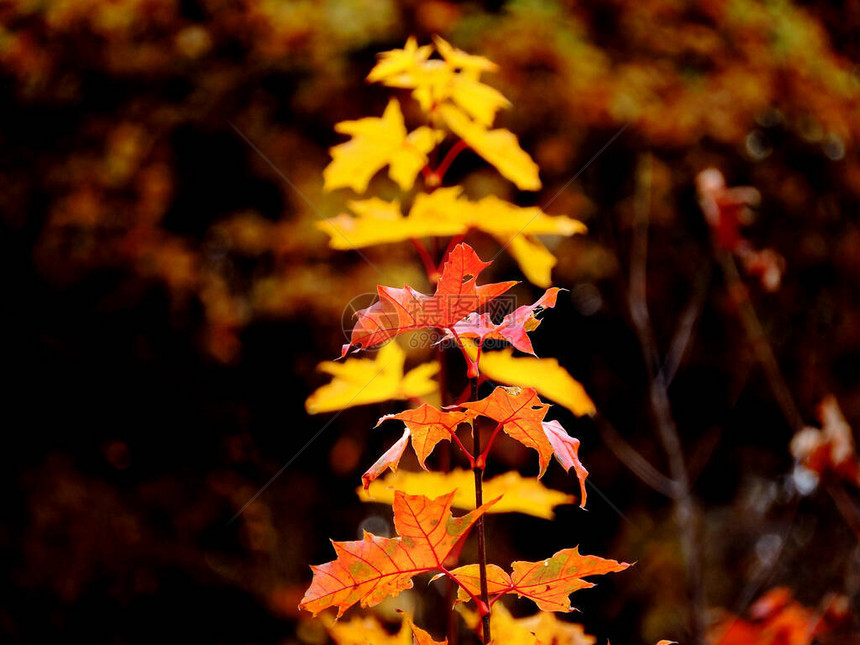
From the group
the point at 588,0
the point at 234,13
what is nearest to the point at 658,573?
the point at 588,0

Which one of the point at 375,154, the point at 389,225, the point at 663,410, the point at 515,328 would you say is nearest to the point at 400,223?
the point at 389,225

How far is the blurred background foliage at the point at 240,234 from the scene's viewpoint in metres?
2.24

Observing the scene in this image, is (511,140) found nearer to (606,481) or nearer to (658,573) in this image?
(606,481)

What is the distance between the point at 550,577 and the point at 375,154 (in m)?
0.77

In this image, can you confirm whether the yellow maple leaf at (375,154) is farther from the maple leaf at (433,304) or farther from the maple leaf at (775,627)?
the maple leaf at (775,627)

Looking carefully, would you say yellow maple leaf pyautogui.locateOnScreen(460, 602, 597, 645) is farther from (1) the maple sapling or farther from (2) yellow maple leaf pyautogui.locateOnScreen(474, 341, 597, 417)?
(2) yellow maple leaf pyautogui.locateOnScreen(474, 341, 597, 417)

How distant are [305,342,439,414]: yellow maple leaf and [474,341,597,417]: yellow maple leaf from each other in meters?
0.10

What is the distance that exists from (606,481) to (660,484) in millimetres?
438

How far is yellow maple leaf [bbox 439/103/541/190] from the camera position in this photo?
110 centimetres

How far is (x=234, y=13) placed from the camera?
218cm

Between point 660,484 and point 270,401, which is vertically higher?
point 660,484

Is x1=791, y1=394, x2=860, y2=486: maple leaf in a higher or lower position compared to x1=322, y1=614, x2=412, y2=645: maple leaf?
lower

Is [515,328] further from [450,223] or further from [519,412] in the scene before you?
[450,223]

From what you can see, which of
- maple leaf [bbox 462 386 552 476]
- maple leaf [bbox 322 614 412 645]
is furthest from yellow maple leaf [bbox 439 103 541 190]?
maple leaf [bbox 322 614 412 645]
